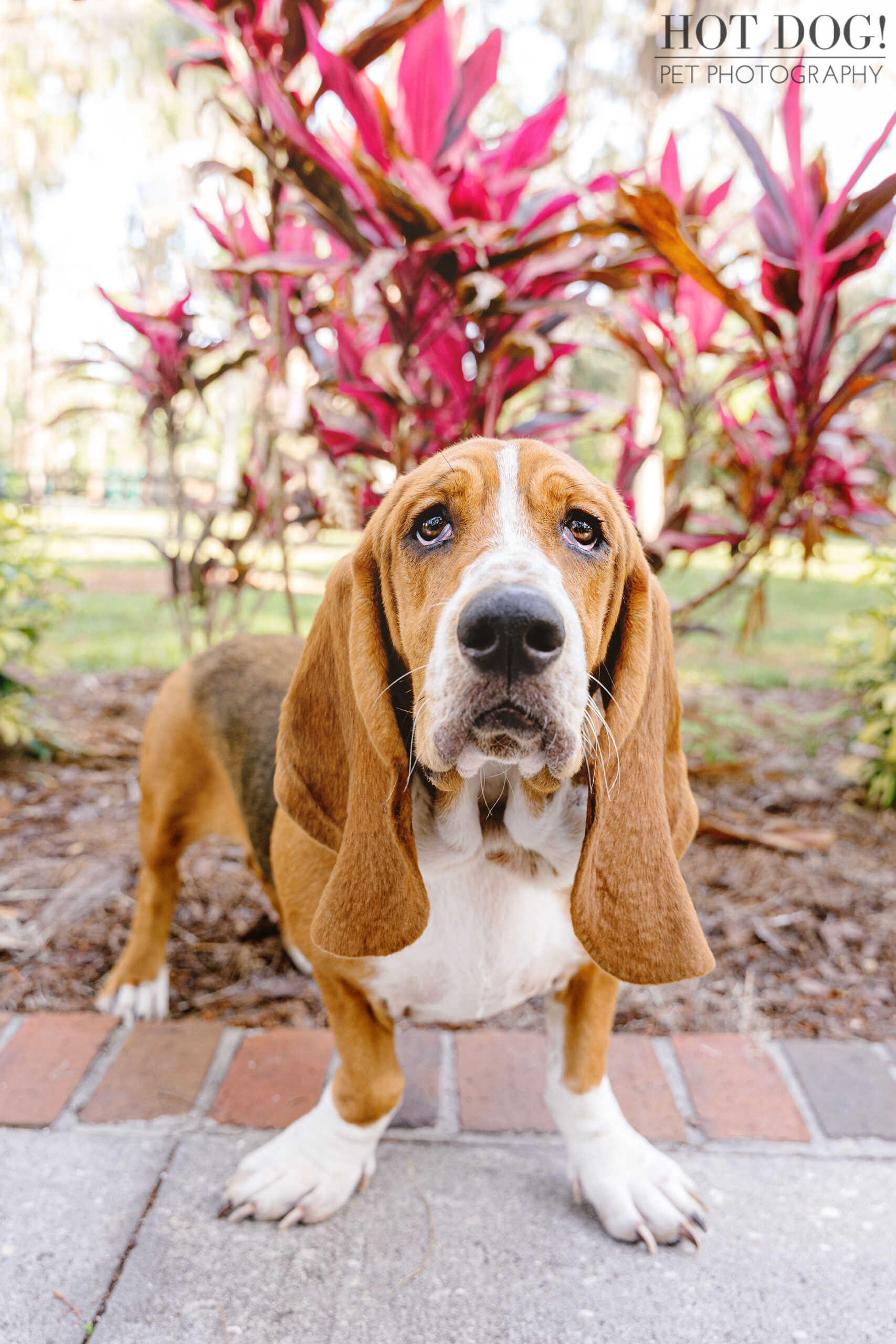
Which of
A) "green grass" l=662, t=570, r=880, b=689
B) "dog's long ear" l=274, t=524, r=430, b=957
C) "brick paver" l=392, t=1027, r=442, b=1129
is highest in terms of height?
"dog's long ear" l=274, t=524, r=430, b=957

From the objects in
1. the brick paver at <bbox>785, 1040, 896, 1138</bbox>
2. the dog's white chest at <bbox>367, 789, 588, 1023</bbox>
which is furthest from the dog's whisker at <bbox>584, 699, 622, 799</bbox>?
the brick paver at <bbox>785, 1040, 896, 1138</bbox>

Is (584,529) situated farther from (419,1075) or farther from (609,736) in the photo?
(419,1075)

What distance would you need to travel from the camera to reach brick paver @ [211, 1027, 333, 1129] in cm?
205

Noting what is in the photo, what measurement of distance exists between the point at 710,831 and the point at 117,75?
29.4 m

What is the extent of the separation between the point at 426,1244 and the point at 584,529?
1367 mm

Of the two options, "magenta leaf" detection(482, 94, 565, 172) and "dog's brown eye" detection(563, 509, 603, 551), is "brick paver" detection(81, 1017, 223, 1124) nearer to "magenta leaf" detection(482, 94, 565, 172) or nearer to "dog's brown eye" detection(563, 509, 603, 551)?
"dog's brown eye" detection(563, 509, 603, 551)

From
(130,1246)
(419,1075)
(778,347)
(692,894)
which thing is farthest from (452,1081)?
(778,347)

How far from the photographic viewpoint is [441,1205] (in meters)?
1.81

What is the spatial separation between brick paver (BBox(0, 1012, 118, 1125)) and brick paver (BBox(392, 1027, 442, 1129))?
2.49 ft

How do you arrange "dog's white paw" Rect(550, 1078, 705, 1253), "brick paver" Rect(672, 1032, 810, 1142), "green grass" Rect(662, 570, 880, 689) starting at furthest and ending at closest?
1. "green grass" Rect(662, 570, 880, 689)
2. "brick paver" Rect(672, 1032, 810, 1142)
3. "dog's white paw" Rect(550, 1078, 705, 1253)

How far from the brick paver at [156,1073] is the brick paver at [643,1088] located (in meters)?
1.00

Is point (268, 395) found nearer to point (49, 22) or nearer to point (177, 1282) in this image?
point (177, 1282)

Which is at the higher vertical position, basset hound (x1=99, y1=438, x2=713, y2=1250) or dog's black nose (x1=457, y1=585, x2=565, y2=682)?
dog's black nose (x1=457, y1=585, x2=565, y2=682)

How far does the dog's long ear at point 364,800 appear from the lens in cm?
151
